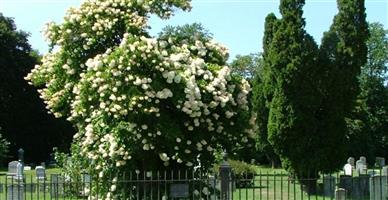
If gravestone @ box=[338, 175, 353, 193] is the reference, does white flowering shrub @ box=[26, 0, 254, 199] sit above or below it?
above

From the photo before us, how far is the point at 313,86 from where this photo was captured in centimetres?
2181

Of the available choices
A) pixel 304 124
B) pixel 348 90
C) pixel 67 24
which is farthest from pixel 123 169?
pixel 348 90

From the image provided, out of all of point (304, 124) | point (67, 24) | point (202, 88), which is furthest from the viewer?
point (304, 124)

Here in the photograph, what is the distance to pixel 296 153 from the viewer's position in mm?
21969

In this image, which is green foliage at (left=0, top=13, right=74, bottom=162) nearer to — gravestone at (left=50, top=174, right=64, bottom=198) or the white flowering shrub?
gravestone at (left=50, top=174, right=64, bottom=198)

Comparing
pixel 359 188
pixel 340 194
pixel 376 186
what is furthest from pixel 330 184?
pixel 359 188

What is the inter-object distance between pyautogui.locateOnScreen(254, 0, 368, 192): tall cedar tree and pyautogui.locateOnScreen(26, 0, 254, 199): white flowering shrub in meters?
9.91

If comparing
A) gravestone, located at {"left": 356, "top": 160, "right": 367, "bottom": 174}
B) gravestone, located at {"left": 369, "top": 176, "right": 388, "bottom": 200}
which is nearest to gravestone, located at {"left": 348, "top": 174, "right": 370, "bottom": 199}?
gravestone, located at {"left": 369, "top": 176, "right": 388, "bottom": 200}

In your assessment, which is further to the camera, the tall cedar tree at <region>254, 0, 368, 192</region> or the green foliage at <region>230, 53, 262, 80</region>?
the green foliage at <region>230, 53, 262, 80</region>

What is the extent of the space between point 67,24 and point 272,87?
12852mm

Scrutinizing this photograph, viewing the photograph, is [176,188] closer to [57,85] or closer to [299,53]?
[57,85]

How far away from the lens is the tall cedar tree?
860 inches

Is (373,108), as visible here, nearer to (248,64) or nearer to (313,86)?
(248,64)

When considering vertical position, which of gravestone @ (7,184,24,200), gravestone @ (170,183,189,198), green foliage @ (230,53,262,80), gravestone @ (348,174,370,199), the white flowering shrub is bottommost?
gravestone @ (348,174,370,199)
